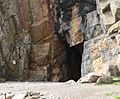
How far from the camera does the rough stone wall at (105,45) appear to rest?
76.6 feet

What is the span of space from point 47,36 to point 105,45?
31.8 ft

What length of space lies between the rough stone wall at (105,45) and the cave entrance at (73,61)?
6547mm

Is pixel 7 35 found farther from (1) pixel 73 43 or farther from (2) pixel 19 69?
(1) pixel 73 43

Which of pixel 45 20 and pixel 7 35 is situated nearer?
pixel 7 35

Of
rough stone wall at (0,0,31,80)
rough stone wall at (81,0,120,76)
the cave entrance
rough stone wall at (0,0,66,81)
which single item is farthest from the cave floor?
the cave entrance

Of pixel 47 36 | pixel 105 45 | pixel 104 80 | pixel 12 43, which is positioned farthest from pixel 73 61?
pixel 104 80

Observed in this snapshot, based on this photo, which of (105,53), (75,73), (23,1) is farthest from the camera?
(75,73)

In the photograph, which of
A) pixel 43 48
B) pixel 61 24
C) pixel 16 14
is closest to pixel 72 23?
pixel 61 24

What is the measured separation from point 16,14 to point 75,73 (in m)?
11.1

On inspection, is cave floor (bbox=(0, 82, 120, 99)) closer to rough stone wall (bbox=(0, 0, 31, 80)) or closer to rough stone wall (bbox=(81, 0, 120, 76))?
rough stone wall (bbox=(81, 0, 120, 76))

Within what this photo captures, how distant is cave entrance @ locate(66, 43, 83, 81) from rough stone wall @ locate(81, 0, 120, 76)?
6547mm

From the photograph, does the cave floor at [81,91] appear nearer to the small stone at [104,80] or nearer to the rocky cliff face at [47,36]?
the small stone at [104,80]

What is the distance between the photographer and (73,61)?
118 ft

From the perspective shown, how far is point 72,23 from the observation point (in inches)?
1257
